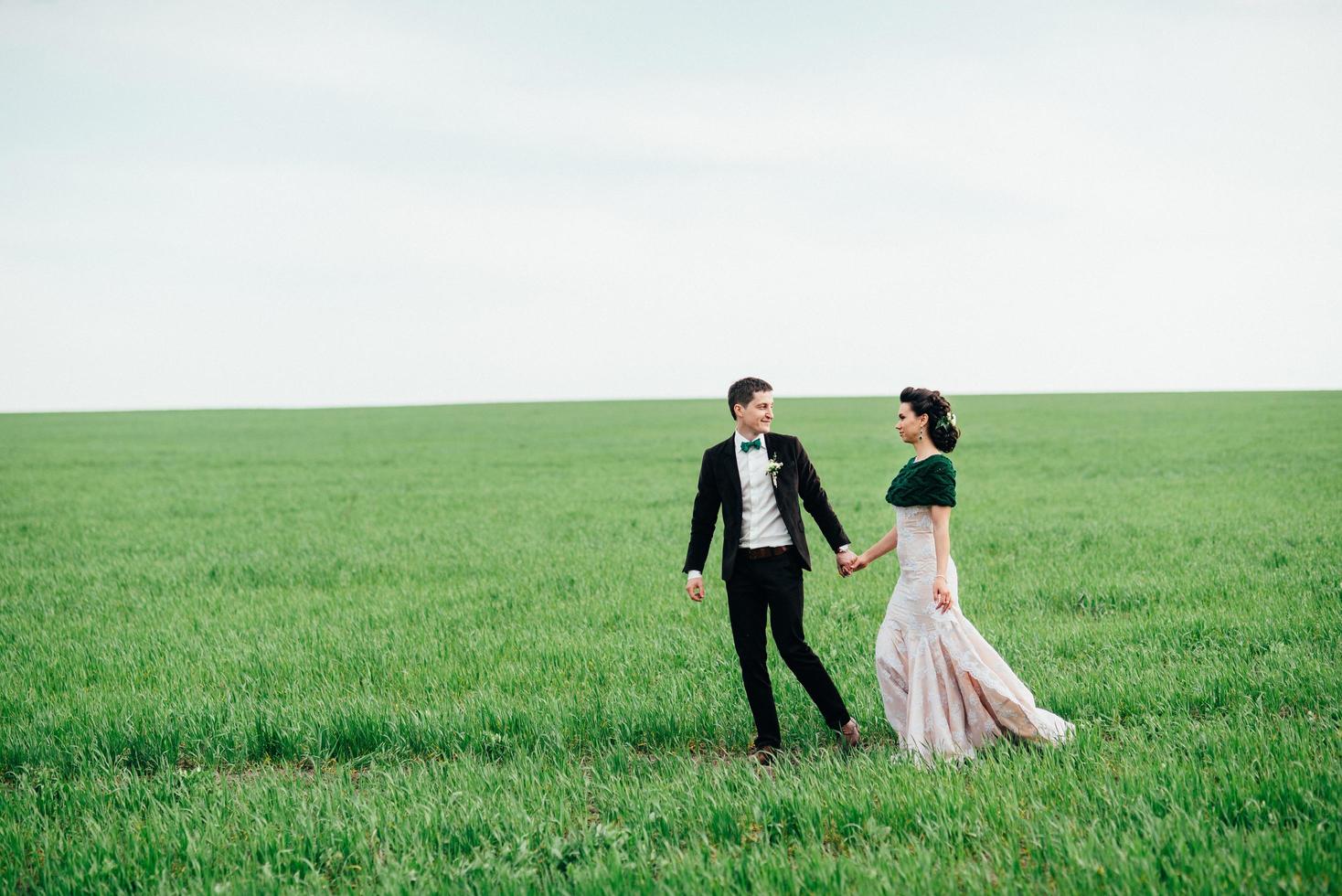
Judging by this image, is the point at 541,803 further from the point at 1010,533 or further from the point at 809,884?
the point at 1010,533

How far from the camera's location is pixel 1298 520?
1468 centimetres

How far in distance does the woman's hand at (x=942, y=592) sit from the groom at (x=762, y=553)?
62cm

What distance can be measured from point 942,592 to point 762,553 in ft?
3.67

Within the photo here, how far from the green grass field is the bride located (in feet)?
0.70

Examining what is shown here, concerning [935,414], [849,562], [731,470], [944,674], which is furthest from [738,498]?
[944,674]

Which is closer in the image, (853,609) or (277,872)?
(277,872)

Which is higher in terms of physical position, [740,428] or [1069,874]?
[740,428]

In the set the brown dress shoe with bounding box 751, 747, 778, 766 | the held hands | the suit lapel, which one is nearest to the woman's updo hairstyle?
the held hands

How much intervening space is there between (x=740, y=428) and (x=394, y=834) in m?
3.09

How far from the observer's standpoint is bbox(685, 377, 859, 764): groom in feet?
18.5

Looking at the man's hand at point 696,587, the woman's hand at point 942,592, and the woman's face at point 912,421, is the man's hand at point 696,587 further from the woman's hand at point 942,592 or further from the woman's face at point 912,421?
the woman's face at point 912,421

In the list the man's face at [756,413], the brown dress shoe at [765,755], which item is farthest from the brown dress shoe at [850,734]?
the man's face at [756,413]

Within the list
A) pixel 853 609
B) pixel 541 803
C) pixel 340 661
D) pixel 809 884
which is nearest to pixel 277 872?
pixel 541 803

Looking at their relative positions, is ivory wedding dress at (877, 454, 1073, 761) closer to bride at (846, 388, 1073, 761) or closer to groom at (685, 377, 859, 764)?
bride at (846, 388, 1073, 761)
